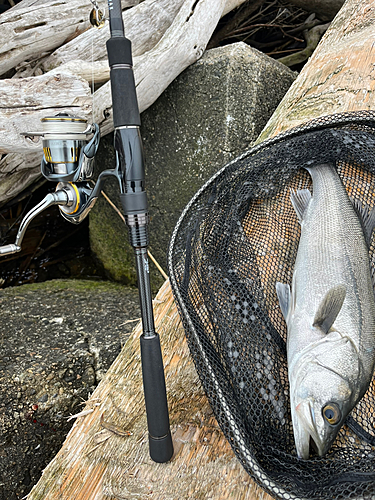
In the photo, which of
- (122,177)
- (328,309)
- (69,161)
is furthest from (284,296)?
(69,161)

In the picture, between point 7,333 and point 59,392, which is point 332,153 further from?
point 7,333

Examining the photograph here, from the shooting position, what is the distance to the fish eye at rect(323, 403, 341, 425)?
142 cm

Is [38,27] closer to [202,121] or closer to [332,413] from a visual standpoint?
[202,121]

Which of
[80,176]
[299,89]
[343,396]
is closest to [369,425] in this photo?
[343,396]

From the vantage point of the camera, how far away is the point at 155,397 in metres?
1.64

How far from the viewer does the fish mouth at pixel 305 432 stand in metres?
1.45

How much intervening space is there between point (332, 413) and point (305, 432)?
0.12 m

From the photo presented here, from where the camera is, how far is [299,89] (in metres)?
3.01

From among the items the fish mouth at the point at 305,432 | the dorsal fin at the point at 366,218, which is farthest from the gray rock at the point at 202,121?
the fish mouth at the point at 305,432

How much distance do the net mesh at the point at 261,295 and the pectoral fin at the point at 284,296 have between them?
0.29 ft

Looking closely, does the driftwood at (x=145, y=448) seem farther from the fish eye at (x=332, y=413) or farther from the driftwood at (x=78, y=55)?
the driftwood at (x=78, y=55)

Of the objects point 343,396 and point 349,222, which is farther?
point 349,222

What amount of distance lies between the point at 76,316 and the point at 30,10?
7.44 feet

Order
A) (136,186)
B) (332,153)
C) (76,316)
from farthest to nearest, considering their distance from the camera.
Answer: (76,316) < (332,153) < (136,186)
